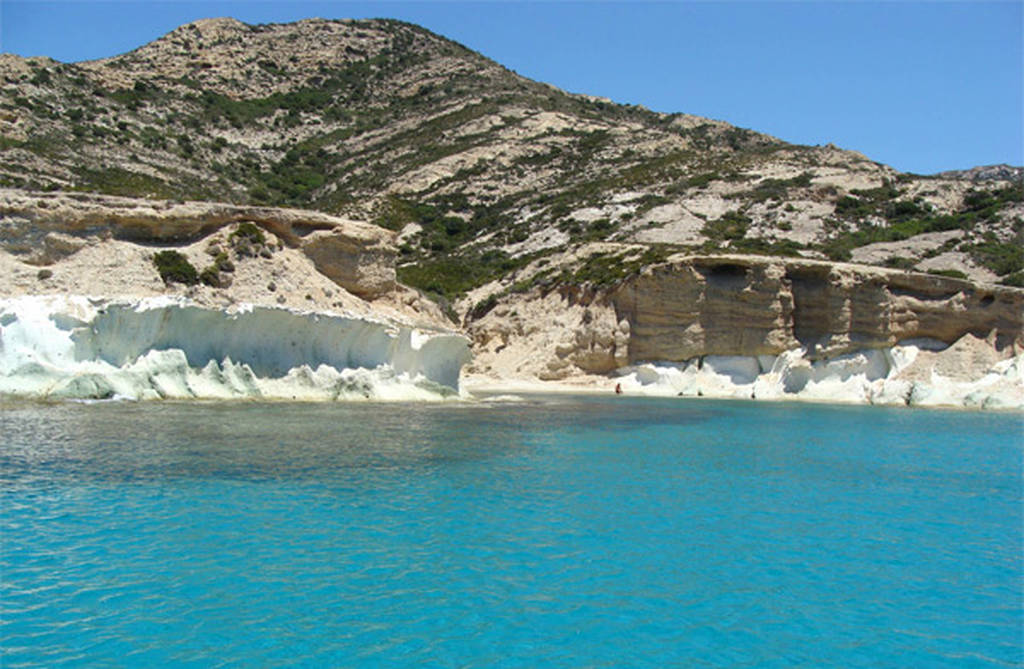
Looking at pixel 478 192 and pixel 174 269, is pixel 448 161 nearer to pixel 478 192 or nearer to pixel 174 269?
pixel 478 192

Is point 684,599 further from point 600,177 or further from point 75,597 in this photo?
point 600,177

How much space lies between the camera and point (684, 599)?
709cm

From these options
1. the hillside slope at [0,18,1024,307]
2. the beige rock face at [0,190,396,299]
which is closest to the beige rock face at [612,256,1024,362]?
the hillside slope at [0,18,1024,307]

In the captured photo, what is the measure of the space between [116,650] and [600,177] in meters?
66.1

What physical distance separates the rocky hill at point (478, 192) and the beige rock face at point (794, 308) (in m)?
0.11

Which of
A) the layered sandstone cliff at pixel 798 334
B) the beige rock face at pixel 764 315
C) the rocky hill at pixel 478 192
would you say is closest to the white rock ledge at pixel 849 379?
the layered sandstone cliff at pixel 798 334

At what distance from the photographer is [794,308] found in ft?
115

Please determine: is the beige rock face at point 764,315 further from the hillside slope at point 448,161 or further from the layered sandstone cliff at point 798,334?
the hillside slope at point 448,161

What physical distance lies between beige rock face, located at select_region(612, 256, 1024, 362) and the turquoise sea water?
18.8 m

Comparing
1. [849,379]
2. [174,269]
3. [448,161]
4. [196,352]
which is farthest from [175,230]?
[448,161]

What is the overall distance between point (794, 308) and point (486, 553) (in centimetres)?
2996

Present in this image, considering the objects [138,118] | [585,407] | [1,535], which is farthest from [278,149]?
[1,535]

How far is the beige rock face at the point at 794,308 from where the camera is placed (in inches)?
1296

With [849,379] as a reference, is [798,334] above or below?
above
